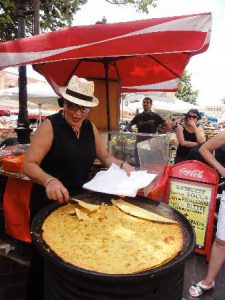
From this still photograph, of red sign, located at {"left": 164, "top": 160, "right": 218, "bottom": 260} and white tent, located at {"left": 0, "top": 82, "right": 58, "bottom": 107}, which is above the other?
white tent, located at {"left": 0, "top": 82, "right": 58, "bottom": 107}

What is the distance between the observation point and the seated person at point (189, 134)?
5359mm

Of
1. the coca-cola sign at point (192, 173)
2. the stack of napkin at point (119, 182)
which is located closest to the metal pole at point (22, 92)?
the coca-cola sign at point (192, 173)

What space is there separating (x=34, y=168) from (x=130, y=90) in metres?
4.10

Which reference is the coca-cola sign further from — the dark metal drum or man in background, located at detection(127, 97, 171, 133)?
man in background, located at detection(127, 97, 171, 133)

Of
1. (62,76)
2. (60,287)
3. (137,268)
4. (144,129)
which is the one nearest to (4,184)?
(62,76)

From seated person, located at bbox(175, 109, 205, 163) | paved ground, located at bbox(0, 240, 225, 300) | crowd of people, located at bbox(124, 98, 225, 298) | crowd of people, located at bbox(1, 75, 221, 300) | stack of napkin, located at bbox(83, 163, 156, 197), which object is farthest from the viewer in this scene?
seated person, located at bbox(175, 109, 205, 163)

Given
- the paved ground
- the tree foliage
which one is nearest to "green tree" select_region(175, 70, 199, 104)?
the tree foliage

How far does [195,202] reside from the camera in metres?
3.87

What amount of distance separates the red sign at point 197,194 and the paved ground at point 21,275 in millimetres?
259

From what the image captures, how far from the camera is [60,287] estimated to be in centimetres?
165

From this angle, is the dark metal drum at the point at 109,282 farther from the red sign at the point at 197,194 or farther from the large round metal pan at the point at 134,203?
the red sign at the point at 197,194

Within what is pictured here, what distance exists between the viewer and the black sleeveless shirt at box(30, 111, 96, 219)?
7.47ft

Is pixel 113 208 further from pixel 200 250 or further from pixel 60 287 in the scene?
pixel 200 250

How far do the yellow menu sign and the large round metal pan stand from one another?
158 centimetres
